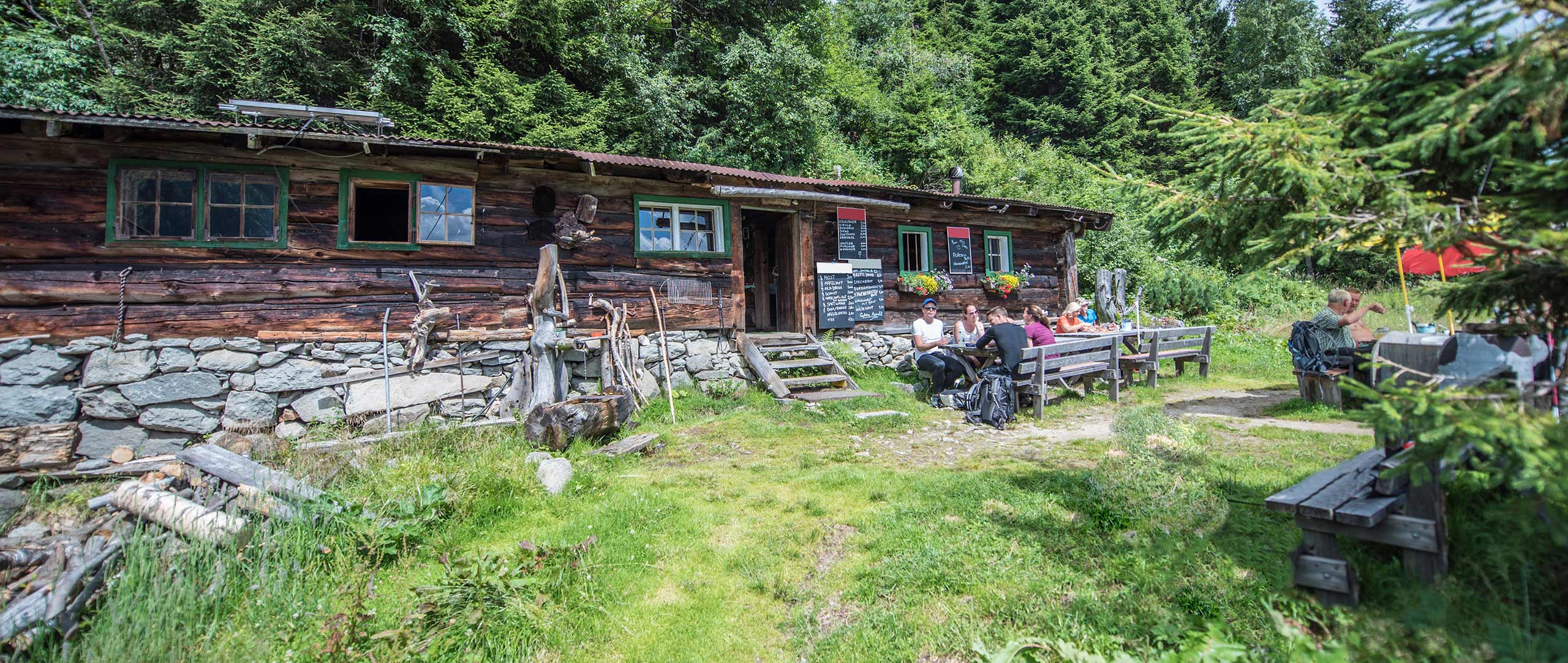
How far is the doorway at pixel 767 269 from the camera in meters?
12.2

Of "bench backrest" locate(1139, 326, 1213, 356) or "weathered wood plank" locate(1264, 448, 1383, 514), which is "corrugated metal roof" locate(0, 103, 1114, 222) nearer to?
"bench backrest" locate(1139, 326, 1213, 356)

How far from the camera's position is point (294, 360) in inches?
315

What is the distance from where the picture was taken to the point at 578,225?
9.62m

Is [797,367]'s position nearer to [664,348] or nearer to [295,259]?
[664,348]

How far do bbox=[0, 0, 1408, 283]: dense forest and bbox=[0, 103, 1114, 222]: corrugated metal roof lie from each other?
3.59 meters

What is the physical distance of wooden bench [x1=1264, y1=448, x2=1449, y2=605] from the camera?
9.00ft

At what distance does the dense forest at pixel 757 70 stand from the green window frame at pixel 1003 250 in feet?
8.20

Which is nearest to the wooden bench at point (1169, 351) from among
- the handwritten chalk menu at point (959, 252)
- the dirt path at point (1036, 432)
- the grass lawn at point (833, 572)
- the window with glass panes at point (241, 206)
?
the dirt path at point (1036, 432)

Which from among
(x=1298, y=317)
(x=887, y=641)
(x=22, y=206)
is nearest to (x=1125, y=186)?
(x=887, y=641)

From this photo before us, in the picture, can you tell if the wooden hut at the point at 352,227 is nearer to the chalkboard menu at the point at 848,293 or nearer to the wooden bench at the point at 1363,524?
the chalkboard menu at the point at 848,293

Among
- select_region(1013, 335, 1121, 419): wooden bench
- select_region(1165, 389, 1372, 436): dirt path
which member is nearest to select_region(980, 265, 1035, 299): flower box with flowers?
select_region(1013, 335, 1121, 419): wooden bench

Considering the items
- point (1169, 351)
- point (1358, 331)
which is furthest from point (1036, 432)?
point (1358, 331)

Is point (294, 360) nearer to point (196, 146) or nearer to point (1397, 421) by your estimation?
point (196, 146)

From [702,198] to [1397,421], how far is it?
930 cm
